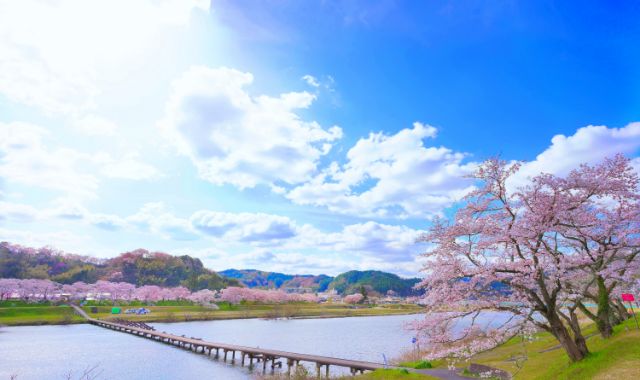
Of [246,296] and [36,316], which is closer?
[36,316]

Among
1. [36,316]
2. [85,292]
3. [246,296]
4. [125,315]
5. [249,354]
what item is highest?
[85,292]

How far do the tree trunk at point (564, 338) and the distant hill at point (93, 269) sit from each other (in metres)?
161

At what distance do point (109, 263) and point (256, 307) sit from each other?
98.6 metres

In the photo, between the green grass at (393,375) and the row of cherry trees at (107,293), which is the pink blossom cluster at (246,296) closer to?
the row of cherry trees at (107,293)

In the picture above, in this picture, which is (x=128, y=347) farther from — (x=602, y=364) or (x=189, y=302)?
(x=189, y=302)

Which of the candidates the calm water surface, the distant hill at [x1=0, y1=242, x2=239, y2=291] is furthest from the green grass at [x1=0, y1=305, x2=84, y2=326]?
the distant hill at [x1=0, y1=242, x2=239, y2=291]

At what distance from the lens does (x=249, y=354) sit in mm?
40688

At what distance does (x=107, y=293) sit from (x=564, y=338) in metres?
142

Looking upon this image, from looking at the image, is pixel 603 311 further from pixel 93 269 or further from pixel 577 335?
pixel 93 269

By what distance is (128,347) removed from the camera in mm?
49156

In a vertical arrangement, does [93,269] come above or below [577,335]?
above

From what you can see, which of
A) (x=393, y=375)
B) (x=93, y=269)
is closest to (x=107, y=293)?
(x=93, y=269)

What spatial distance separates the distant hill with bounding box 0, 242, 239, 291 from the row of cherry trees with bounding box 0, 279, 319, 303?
2205 cm

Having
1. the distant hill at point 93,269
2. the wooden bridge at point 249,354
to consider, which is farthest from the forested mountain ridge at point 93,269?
the wooden bridge at point 249,354
